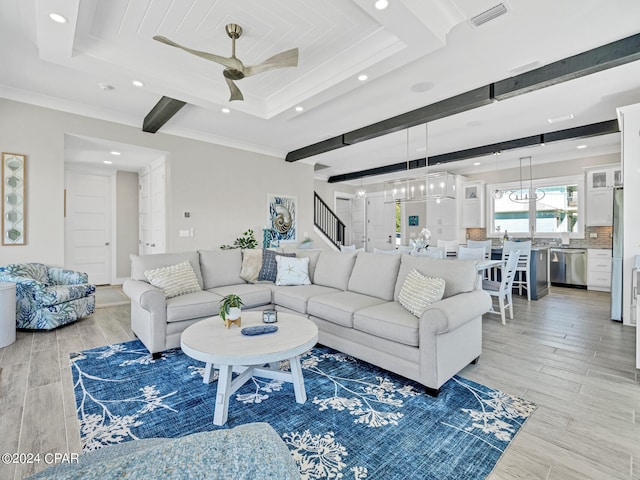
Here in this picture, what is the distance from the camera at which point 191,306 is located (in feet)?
10.3

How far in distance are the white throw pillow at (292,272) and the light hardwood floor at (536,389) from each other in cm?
188

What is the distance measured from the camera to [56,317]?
3.77 metres

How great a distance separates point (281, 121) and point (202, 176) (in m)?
1.85

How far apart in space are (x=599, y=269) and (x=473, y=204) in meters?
2.95

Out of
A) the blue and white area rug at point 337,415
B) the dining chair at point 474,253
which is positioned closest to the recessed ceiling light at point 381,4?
the blue and white area rug at point 337,415

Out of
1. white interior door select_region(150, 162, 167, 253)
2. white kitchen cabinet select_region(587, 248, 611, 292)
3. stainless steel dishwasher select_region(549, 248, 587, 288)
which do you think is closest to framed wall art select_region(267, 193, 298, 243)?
white interior door select_region(150, 162, 167, 253)

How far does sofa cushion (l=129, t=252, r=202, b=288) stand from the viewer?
3539 mm

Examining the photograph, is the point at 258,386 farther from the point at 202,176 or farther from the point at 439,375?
the point at 202,176

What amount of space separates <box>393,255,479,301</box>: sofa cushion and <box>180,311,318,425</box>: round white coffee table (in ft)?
4.27

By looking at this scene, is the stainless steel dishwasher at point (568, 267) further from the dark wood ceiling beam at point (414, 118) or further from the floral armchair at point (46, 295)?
the floral armchair at point (46, 295)

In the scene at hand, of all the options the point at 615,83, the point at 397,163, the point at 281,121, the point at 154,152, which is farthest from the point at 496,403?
the point at 397,163

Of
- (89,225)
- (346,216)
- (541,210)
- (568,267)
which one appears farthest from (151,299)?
(346,216)

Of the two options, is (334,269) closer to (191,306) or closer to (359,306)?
(359,306)

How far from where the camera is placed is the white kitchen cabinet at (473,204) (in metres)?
8.23
